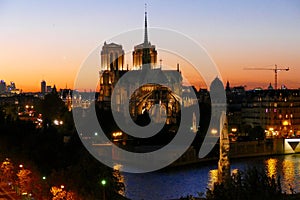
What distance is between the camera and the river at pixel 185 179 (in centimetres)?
1203

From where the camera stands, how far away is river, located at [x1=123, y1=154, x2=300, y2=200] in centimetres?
1203

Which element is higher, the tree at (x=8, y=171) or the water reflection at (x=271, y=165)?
the tree at (x=8, y=171)

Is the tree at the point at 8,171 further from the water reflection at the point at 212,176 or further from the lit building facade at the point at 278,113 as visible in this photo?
the lit building facade at the point at 278,113

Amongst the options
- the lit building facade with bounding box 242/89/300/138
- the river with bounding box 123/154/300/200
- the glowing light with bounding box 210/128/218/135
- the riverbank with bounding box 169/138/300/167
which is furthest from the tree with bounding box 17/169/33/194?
the lit building facade with bounding box 242/89/300/138

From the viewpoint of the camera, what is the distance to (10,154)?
11039 mm

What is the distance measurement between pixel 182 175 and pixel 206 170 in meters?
1.31

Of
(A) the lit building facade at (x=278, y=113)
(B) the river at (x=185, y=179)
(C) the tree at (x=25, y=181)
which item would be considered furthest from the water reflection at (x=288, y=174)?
(A) the lit building facade at (x=278, y=113)

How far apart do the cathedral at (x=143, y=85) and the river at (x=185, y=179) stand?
8.85m

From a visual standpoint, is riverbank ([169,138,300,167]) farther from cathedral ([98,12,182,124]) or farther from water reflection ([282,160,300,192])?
cathedral ([98,12,182,124])

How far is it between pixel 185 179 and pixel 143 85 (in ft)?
57.1

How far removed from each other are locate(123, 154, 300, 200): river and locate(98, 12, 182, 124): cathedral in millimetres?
8854

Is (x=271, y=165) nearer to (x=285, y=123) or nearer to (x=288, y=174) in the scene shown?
(x=288, y=174)

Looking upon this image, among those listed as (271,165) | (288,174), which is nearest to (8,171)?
(288,174)

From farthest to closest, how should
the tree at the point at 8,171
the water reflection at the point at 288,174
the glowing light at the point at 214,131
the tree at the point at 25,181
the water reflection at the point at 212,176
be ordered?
1. the glowing light at the point at 214,131
2. the water reflection at the point at 212,176
3. the water reflection at the point at 288,174
4. the tree at the point at 8,171
5. the tree at the point at 25,181
